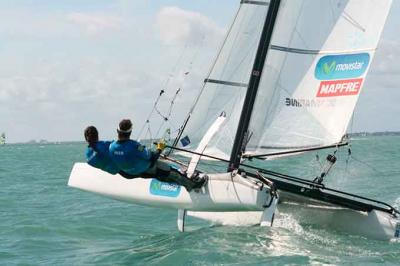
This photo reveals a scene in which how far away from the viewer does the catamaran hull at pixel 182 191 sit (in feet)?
24.6

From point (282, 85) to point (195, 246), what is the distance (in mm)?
2364

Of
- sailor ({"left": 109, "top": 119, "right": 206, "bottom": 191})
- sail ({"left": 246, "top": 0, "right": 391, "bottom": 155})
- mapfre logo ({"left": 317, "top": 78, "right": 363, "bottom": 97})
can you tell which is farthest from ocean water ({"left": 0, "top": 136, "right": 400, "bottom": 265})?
mapfre logo ({"left": 317, "top": 78, "right": 363, "bottom": 97})

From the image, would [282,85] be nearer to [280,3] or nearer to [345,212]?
[280,3]

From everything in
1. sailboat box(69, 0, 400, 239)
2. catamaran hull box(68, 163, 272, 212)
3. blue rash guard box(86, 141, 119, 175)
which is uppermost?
sailboat box(69, 0, 400, 239)

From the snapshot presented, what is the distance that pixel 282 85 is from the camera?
27.5 ft

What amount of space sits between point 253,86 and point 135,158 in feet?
6.47

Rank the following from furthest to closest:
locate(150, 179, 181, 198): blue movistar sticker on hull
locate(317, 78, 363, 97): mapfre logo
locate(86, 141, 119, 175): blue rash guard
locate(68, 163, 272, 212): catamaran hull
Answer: locate(317, 78, 363, 97): mapfre logo < locate(150, 179, 181, 198): blue movistar sticker on hull < locate(68, 163, 272, 212): catamaran hull < locate(86, 141, 119, 175): blue rash guard

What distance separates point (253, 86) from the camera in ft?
26.9

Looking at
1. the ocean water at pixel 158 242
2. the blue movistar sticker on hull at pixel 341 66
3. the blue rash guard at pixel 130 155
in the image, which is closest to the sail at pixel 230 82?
the blue movistar sticker on hull at pixel 341 66

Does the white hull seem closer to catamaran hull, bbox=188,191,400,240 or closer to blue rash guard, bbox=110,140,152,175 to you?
catamaran hull, bbox=188,191,400,240

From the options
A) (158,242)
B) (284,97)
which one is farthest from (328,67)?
(158,242)

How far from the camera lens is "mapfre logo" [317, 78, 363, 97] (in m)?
8.38

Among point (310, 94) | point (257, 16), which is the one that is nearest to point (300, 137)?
point (310, 94)

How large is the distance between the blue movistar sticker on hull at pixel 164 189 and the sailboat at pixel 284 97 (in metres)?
0.02
